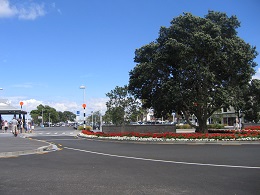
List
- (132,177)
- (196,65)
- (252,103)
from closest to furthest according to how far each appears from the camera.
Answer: (132,177) < (196,65) < (252,103)

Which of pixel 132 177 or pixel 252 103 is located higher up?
pixel 252 103

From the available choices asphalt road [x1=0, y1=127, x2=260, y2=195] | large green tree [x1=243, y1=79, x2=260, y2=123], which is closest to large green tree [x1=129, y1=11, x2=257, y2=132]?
asphalt road [x1=0, y1=127, x2=260, y2=195]

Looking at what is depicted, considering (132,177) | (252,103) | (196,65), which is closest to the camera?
(132,177)

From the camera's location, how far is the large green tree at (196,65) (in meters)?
24.1

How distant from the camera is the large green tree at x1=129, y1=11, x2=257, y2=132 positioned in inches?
949

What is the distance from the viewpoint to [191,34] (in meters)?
24.9

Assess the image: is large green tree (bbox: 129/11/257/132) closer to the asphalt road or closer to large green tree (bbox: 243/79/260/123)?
the asphalt road

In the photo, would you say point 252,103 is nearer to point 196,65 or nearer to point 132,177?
point 196,65

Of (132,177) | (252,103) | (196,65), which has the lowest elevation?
(132,177)

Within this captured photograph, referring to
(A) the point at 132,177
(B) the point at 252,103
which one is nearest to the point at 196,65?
(A) the point at 132,177

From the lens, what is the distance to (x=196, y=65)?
79.4 ft

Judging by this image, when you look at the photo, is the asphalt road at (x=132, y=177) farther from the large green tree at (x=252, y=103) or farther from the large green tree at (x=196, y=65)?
the large green tree at (x=252, y=103)

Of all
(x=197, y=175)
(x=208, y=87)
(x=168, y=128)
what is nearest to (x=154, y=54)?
(x=208, y=87)

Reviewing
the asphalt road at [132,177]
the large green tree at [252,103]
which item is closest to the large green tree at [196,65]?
the asphalt road at [132,177]
